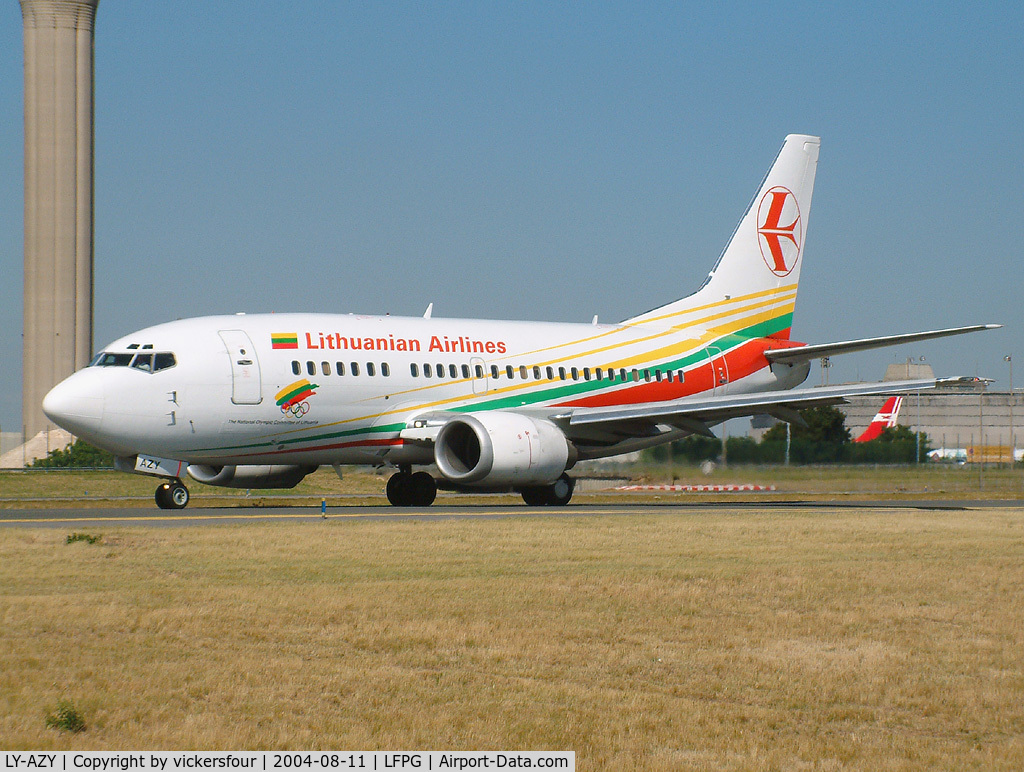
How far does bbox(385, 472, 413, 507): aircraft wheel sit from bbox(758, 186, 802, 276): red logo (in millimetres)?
11071

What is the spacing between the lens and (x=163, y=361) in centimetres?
2381

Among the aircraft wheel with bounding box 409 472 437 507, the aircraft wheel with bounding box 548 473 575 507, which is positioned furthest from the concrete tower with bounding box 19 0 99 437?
the aircraft wheel with bounding box 548 473 575 507

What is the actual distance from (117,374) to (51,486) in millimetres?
16404

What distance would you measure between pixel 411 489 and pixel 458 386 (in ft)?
8.86

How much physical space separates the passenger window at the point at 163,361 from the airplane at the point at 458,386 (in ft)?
0.08

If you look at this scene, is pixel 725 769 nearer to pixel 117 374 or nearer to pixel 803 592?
pixel 803 592

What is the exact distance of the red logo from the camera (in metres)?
33.1

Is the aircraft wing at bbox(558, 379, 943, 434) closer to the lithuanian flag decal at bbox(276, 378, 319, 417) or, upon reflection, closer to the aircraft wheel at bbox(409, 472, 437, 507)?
the aircraft wheel at bbox(409, 472, 437, 507)

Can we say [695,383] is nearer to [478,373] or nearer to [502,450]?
[478,373]

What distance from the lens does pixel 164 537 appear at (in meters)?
17.0

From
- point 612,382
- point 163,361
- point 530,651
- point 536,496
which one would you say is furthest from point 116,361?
point 530,651
